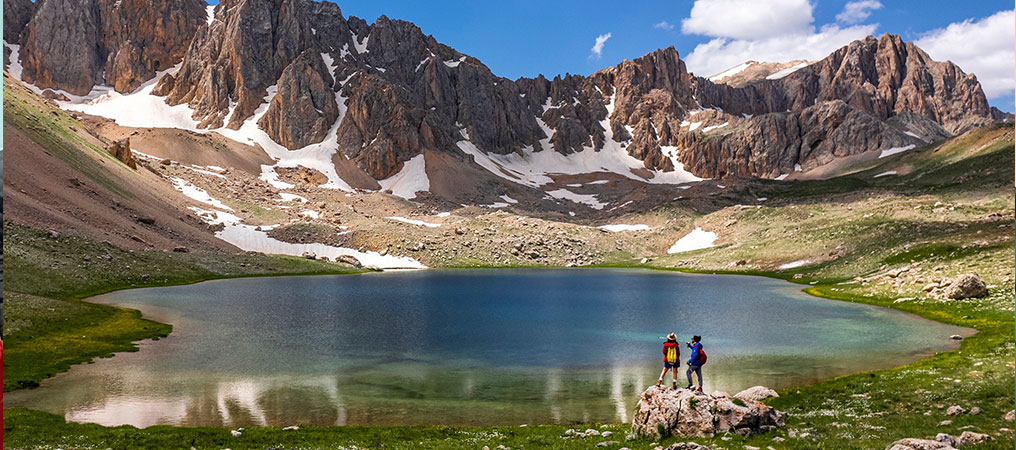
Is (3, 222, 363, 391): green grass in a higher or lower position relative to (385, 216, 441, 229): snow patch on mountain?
lower

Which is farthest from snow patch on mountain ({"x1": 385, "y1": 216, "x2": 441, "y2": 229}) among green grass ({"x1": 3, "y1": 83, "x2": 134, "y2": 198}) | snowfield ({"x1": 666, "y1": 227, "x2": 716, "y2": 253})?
green grass ({"x1": 3, "y1": 83, "x2": 134, "y2": 198})

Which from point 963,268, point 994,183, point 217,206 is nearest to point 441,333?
point 963,268

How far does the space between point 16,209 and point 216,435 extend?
288ft

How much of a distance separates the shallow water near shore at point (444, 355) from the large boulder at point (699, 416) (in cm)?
642

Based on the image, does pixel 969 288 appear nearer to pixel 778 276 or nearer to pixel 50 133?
pixel 778 276

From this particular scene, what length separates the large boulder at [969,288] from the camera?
6181 cm

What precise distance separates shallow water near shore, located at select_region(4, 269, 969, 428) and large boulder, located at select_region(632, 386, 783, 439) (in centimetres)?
642

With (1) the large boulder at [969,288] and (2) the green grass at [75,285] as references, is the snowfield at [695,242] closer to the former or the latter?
(2) the green grass at [75,285]

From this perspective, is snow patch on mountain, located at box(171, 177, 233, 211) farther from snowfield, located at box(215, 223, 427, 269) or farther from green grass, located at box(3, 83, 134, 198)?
green grass, located at box(3, 83, 134, 198)

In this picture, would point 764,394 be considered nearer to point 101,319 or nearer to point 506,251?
point 101,319

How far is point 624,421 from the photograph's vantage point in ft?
97.9

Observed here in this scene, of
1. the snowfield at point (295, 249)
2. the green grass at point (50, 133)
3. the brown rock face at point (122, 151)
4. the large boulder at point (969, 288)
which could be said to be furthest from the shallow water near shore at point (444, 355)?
the brown rock face at point (122, 151)

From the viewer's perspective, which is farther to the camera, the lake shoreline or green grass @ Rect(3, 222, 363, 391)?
green grass @ Rect(3, 222, 363, 391)

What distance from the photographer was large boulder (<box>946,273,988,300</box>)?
61.8m
